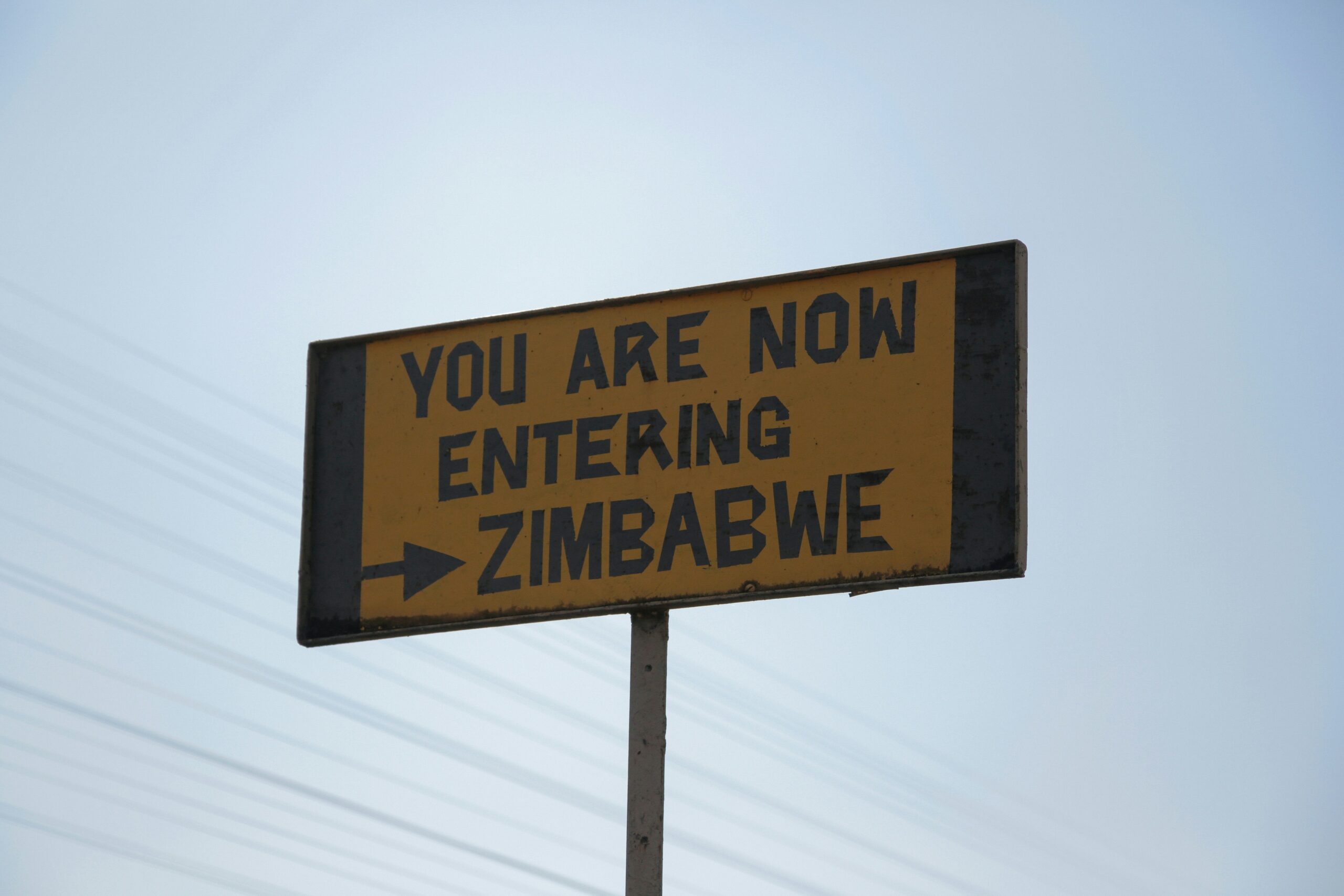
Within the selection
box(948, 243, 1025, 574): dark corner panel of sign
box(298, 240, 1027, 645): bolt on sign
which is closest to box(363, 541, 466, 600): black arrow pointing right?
box(298, 240, 1027, 645): bolt on sign

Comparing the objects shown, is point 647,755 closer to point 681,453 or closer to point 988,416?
point 681,453

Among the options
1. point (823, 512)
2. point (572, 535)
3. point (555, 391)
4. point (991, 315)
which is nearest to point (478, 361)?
point (555, 391)

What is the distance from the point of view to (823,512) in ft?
19.0

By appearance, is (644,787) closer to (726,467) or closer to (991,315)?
(726,467)

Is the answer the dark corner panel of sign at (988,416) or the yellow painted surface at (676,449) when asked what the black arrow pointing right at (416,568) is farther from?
the dark corner panel of sign at (988,416)

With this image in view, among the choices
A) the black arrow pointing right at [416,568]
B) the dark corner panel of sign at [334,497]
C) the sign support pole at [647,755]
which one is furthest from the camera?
the dark corner panel of sign at [334,497]

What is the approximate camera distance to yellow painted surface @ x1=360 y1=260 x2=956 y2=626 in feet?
18.9

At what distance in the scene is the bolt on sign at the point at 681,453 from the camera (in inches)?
225

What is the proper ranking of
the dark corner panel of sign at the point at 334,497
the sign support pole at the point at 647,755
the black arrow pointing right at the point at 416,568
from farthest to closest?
the dark corner panel of sign at the point at 334,497 < the black arrow pointing right at the point at 416,568 < the sign support pole at the point at 647,755

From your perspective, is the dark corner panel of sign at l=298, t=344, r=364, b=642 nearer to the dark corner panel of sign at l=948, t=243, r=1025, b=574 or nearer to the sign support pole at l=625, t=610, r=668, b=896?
the sign support pole at l=625, t=610, r=668, b=896

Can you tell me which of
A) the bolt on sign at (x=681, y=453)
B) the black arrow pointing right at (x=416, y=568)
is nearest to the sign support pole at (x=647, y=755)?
the bolt on sign at (x=681, y=453)

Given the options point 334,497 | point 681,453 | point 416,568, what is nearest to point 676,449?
point 681,453

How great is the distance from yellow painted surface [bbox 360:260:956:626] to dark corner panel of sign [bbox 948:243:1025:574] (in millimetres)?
43

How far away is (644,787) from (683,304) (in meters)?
1.56
